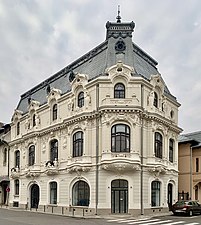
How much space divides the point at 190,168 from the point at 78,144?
1545 centimetres

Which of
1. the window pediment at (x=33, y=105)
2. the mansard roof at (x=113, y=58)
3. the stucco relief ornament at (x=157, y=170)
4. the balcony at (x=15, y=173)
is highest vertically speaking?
the mansard roof at (x=113, y=58)

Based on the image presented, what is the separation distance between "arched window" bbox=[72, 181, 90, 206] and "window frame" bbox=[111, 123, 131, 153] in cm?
458

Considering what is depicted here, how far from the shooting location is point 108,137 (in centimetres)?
3219

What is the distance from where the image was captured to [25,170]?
142 feet

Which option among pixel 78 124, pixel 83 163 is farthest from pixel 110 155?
pixel 78 124

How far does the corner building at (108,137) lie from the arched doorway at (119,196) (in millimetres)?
82

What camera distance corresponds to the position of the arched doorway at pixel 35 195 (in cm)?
4116

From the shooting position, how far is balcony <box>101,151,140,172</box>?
31.1 metres

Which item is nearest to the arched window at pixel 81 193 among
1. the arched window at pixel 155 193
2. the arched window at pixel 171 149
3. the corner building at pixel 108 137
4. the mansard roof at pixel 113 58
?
the corner building at pixel 108 137

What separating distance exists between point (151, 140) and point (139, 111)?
10.5 ft

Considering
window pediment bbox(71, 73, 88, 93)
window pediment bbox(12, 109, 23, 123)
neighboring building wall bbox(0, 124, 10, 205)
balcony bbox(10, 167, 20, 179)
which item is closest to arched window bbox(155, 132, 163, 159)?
window pediment bbox(71, 73, 88, 93)

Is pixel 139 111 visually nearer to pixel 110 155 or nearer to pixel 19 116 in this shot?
pixel 110 155

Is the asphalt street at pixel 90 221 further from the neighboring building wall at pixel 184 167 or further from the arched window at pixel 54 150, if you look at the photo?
the neighboring building wall at pixel 184 167

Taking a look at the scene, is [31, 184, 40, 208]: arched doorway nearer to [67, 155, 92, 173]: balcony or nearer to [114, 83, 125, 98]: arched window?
[67, 155, 92, 173]: balcony
